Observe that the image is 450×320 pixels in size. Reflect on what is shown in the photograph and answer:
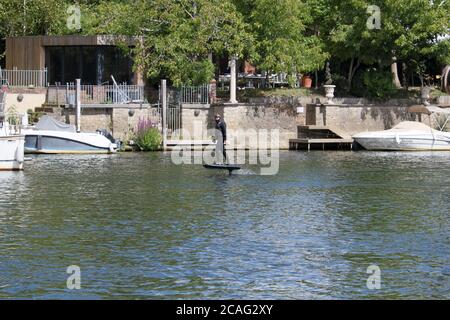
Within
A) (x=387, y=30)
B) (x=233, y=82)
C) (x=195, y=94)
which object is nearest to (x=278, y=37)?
(x=233, y=82)

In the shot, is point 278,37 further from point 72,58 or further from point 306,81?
point 72,58

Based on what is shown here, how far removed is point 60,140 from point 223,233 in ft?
87.2

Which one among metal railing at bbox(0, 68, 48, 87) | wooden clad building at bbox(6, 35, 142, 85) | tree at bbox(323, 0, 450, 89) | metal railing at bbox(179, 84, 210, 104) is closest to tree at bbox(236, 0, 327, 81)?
tree at bbox(323, 0, 450, 89)

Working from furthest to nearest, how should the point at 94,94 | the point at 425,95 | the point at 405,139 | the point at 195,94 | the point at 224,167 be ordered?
the point at 425,95, the point at 195,94, the point at 94,94, the point at 405,139, the point at 224,167

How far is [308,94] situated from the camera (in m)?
62.7

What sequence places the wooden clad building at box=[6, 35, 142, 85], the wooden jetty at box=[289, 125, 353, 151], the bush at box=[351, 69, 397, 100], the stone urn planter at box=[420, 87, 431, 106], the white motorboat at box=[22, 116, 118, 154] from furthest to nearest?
1. the bush at box=[351, 69, 397, 100]
2. the stone urn planter at box=[420, 87, 431, 106]
3. the wooden clad building at box=[6, 35, 142, 85]
4. the wooden jetty at box=[289, 125, 353, 151]
5. the white motorboat at box=[22, 116, 118, 154]

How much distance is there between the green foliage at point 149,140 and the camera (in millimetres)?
54812

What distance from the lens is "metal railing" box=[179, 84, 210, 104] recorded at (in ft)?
196

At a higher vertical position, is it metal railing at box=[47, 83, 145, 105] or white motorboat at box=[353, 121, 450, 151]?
metal railing at box=[47, 83, 145, 105]

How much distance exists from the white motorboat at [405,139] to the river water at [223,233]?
12.4 m

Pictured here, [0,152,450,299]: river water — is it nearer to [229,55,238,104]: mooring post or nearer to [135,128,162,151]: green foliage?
[135,128,162,151]: green foliage

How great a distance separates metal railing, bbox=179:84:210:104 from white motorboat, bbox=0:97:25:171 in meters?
18.1

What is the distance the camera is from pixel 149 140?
54.8 m
